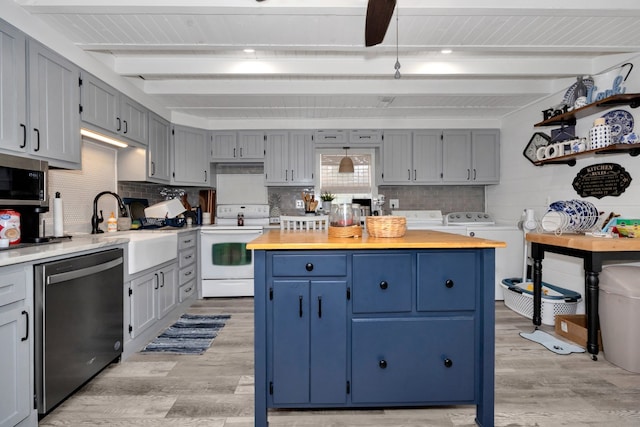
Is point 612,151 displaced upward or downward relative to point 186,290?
upward

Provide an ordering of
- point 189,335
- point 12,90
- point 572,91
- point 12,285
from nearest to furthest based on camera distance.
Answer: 1. point 12,285
2. point 12,90
3. point 189,335
4. point 572,91

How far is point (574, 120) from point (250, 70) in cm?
328

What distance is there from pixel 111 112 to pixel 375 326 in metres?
3.01

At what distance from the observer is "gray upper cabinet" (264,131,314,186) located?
15.1ft

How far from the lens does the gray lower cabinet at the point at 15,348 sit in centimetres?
154

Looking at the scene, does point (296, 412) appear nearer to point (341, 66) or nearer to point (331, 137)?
point (341, 66)

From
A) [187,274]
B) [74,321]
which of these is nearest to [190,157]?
[187,274]

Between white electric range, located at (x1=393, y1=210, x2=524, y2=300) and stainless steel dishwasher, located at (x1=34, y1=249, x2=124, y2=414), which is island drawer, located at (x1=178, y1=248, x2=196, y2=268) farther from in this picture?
white electric range, located at (x1=393, y1=210, x2=524, y2=300)

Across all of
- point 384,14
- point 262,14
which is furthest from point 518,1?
point 262,14

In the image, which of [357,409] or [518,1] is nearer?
[357,409]

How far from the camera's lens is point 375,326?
1747 millimetres

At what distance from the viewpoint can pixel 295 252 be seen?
1.72 metres

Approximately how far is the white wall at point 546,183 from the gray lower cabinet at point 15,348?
14.3 feet

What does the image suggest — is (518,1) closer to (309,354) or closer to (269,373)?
(309,354)
